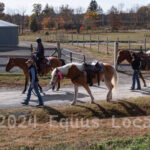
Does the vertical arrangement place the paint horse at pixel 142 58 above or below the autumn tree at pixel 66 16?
below

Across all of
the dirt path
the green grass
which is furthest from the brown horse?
the green grass

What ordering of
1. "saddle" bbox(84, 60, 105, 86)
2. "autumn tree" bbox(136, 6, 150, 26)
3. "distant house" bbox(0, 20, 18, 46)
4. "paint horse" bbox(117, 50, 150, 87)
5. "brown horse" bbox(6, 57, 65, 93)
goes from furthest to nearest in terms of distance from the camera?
1. "autumn tree" bbox(136, 6, 150, 26)
2. "distant house" bbox(0, 20, 18, 46)
3. "paint horse" bbox(117, 50, 150, 87)
4. "brown horse" bbox(6, 57, 65, 93)
5. "saddle" bbox(84, 60, 105, 86)

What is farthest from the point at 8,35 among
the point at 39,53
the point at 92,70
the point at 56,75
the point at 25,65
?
the point at 56,75

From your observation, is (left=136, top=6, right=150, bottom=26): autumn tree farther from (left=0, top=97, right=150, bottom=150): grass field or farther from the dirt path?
(left=0, top=97, right=150, bottom=150): grass field

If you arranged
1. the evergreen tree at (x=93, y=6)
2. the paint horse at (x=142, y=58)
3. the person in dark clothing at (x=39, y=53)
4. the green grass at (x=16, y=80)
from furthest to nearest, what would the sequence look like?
the evergreen tree at (x=93, y=6)
the green grass at (x=16, y=80)
the paint horse at (x=142, y=58)
the person in dark clothing at (x=39, y=53)

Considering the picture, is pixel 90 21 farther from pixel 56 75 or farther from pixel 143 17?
pixel 56 75

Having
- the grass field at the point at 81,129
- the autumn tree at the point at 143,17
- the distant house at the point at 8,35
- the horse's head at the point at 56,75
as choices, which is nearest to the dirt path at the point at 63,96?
the grass field at the point at 81,129

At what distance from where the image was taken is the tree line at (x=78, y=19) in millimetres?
93750

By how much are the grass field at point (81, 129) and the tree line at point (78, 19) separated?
7370 cm

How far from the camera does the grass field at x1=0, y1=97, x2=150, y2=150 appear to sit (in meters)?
7.89

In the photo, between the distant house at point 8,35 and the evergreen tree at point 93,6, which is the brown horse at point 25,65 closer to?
the distant house at point 8,35

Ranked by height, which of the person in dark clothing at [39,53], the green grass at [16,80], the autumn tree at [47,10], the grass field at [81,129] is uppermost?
the autumn tree at [47,10]

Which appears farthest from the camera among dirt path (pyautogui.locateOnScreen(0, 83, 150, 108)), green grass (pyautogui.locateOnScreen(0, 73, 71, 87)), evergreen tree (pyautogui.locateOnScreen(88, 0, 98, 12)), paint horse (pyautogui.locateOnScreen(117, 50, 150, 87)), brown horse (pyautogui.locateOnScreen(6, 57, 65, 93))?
evergreen tree (pyautogui.locateOnScreen(88, 0, 98, 12))

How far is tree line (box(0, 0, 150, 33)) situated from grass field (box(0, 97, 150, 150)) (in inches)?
2901
